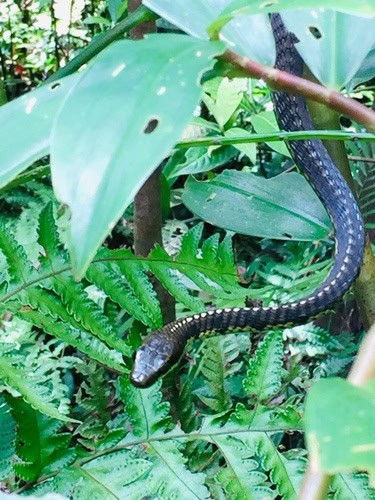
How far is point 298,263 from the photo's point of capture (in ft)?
5.03

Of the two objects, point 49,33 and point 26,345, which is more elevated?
point 49,33

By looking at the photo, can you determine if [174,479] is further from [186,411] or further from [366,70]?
[366,70]

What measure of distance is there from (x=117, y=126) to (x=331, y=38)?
0.81 ft

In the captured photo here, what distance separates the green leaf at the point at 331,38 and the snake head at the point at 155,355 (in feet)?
2.18

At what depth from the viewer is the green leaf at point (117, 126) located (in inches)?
12.0

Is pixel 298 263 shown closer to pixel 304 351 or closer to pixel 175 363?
pixel 304 351

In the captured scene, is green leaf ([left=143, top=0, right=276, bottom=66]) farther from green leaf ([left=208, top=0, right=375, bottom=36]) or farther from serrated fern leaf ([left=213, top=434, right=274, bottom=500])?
serrated fern leaf ([left=213, top=434, right=274, bottom=500])

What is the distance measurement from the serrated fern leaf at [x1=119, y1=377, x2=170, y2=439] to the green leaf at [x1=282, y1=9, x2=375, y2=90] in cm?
49

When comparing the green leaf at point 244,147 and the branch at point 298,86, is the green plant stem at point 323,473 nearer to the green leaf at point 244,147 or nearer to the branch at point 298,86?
the branch at point 298,86

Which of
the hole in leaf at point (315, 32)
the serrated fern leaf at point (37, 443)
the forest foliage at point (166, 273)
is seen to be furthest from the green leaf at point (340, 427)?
the serrated fern leaf at point (37, 443)

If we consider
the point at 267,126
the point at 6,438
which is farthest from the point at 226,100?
the point at 6,438

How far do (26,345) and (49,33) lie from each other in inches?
80.2

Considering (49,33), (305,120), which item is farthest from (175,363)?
(49,33)

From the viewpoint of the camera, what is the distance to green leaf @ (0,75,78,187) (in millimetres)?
383
